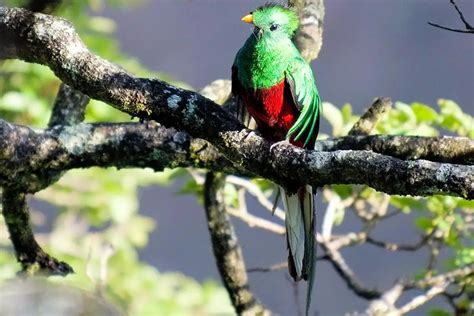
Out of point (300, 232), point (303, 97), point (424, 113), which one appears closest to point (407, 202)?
point (424, 113)

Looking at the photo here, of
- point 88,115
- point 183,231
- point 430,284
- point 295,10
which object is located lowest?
point 430,284

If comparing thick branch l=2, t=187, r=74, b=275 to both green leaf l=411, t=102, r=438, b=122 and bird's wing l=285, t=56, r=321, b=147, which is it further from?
green leaf l=411, t=102, r=438, b=122

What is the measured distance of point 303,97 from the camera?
3.18m

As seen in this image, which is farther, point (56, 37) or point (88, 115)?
point (88, 115)

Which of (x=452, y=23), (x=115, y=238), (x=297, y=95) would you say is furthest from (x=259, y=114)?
(x=452, y=23)

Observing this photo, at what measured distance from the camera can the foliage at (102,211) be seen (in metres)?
4.71

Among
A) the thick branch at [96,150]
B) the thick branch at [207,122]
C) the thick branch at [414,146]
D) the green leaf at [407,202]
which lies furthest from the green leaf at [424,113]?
the thick branch at [207,122]

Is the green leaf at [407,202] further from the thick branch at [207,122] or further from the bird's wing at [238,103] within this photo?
the thick branch at [207,122]

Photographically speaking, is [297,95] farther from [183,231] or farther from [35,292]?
[183,231]

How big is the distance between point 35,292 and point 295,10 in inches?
72.5

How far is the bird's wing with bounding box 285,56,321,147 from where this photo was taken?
318 centimetres

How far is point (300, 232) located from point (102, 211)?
7.66 feet

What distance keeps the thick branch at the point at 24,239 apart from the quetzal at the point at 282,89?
32.0 inches

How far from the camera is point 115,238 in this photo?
5758mm
